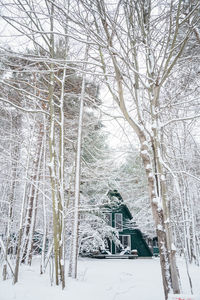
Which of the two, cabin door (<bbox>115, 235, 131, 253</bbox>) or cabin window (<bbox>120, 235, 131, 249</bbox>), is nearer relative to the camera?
cabin door (<bbox>115, 235, 131, 253</bbox>)

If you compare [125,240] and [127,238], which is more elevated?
[127,238]

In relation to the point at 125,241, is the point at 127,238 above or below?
above

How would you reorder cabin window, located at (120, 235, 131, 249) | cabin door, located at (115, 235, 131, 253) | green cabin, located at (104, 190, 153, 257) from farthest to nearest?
cabin window, located at (120, 235, 131, 249) → cabin door, located at (115, 235, 131, 253) → green cabin, located at (104, 190, 153, 257)

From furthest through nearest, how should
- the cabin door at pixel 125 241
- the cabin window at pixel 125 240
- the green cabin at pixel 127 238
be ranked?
the cabin window at pixel 125 240, the cabin door at pixel 125 241, the green cabin at pixel 127 238

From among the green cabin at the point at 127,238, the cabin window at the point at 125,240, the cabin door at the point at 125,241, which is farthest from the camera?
the cabin window at the point at 125,240

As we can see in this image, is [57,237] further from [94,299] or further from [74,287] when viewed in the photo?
[94,299]

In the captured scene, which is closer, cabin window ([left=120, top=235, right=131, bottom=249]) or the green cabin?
the green cabin

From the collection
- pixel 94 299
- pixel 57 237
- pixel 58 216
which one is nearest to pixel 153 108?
pixel 58 216

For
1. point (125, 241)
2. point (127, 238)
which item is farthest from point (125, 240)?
point (127, 238)

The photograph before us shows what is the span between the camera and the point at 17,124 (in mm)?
6801

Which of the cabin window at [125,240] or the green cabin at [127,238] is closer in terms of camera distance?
the green cabin at [127,238]

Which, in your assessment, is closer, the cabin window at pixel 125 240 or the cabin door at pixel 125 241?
the cabin door at pixel 125 241

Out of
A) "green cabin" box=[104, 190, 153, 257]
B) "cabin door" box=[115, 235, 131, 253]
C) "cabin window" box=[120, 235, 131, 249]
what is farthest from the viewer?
"cabin window" box=[120, 235, 131, 249]

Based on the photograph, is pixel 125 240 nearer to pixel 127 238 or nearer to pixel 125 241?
pixel 125 241
